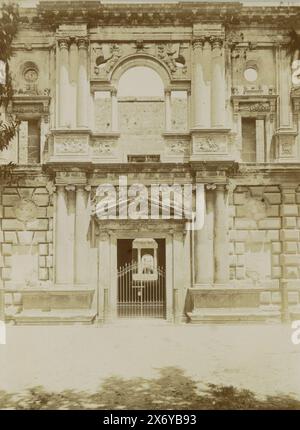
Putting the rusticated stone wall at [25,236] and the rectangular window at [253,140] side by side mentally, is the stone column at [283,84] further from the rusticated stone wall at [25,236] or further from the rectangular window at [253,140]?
the rusticated stone wall at [25,236]

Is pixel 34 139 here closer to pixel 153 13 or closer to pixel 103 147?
pixel 103 147

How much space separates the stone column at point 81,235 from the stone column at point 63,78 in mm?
2791

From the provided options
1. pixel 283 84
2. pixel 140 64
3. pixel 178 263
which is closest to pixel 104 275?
pixel 178 263

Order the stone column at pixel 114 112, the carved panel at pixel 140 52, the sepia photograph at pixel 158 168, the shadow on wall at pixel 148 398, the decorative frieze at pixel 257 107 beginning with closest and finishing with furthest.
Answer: the shadow on wall at pixel 148 398, the sepia photograph at pixel 158 168, the stone column at pixel 114 112, the carved panel at pixel 140 52, the decorative frieze at pixel 257 107

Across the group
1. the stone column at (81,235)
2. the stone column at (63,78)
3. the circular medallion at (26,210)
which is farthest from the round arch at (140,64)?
the circular medallion at (26,210)

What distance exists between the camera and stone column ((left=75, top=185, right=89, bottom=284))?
52.3ft

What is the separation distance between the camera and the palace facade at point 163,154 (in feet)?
52.5

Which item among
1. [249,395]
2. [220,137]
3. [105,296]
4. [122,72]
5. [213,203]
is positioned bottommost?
[249,395]

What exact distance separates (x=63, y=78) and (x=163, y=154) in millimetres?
4396

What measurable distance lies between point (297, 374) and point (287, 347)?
2478 millimetres

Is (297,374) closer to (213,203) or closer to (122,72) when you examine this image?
(213,203)

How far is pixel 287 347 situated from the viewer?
39.1 ft

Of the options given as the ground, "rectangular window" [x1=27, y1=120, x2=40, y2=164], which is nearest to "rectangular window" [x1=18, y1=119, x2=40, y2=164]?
"rectangular window" [x1=27, y1=120, x2=40, y2=164]
